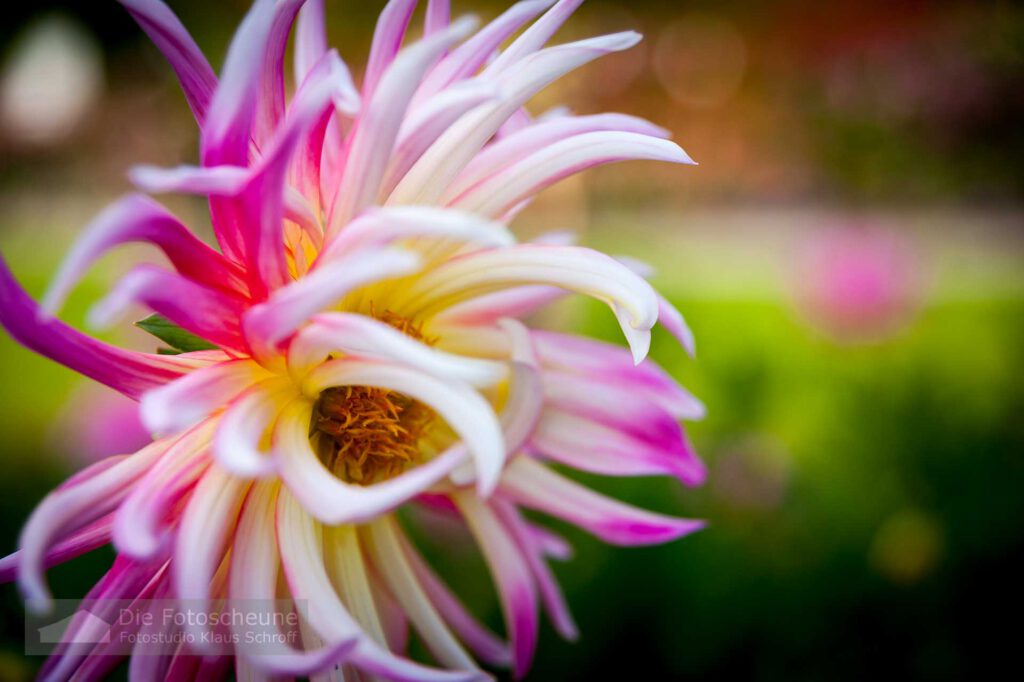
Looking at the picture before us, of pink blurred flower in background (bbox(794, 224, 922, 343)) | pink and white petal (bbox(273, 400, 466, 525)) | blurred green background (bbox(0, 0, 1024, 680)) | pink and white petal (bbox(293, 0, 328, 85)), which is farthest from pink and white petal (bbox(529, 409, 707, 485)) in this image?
pink blurred flower in background (bbox(794, 224, 922, 343))

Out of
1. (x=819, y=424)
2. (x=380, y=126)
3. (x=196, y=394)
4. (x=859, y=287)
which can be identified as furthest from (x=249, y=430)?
(x=819, y=424)

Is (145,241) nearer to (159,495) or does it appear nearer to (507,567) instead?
(159,495)

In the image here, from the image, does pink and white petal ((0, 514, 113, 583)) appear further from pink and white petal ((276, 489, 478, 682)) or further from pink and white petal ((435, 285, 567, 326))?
pink and white petal ((435, 285, 567, 326))

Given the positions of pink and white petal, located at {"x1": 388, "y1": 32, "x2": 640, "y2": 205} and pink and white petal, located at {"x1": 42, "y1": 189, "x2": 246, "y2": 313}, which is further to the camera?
pink and white petal, located at {"x1": 388, "y1": 32, "x2": 640, "y2": 205}

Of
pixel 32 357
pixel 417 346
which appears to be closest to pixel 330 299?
pixel 417 346

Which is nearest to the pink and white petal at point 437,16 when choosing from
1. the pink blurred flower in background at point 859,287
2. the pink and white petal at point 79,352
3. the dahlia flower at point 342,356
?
the dahlia flower at point 342,356

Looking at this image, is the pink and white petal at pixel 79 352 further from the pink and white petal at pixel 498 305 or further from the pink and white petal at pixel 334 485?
the pink and white petal at pixel 498 305
